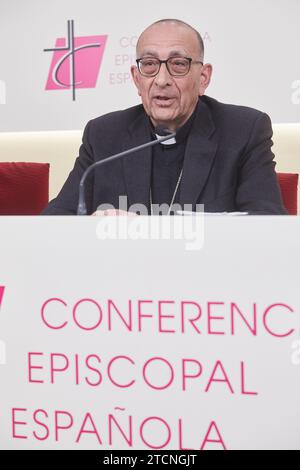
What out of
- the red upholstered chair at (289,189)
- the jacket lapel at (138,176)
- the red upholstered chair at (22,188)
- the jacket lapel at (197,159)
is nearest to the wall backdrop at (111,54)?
the red upholstered chair at (22,188)

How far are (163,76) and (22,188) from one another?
1139mm

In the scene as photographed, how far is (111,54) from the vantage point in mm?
3268

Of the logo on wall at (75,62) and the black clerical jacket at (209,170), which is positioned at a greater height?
the logo on wall at (75,62)

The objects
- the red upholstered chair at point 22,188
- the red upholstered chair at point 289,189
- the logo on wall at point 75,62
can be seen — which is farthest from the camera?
the logo on wall at point 75,62

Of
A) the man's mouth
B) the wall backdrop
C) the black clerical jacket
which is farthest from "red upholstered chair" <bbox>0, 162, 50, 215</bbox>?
the man's mouth

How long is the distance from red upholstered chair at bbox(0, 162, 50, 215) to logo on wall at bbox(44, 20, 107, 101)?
0.75 metres

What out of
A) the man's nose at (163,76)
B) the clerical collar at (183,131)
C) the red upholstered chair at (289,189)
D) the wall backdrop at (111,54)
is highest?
the wall backdrop at (111,54)

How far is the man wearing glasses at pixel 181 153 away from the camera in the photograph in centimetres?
181

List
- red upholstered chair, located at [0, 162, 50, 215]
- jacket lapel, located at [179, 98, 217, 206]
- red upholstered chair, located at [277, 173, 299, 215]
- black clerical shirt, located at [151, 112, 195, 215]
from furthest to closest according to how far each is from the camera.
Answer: red upholstered chair, located at [0, 162, 50, 215] < red upholstered chair, located at [277, 173, 299, 215] < black clerical shirt, located at [151, 112, 195, 215] < jacket lapel, located at [179, 98, 217, 206]

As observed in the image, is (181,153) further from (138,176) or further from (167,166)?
(138,176)

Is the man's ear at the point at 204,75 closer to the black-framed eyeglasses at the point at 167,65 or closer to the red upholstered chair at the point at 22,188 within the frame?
the black-framed eyeglasses at the point at 167,65

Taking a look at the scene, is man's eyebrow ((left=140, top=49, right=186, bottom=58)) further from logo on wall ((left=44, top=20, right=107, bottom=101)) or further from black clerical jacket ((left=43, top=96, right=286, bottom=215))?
logo on wall ((left=44, top=20, right=107, bottom=101))

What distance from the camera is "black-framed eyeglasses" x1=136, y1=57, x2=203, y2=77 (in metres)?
1.83

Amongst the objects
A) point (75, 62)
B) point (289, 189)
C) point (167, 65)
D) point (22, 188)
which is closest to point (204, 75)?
point (167, 65)
